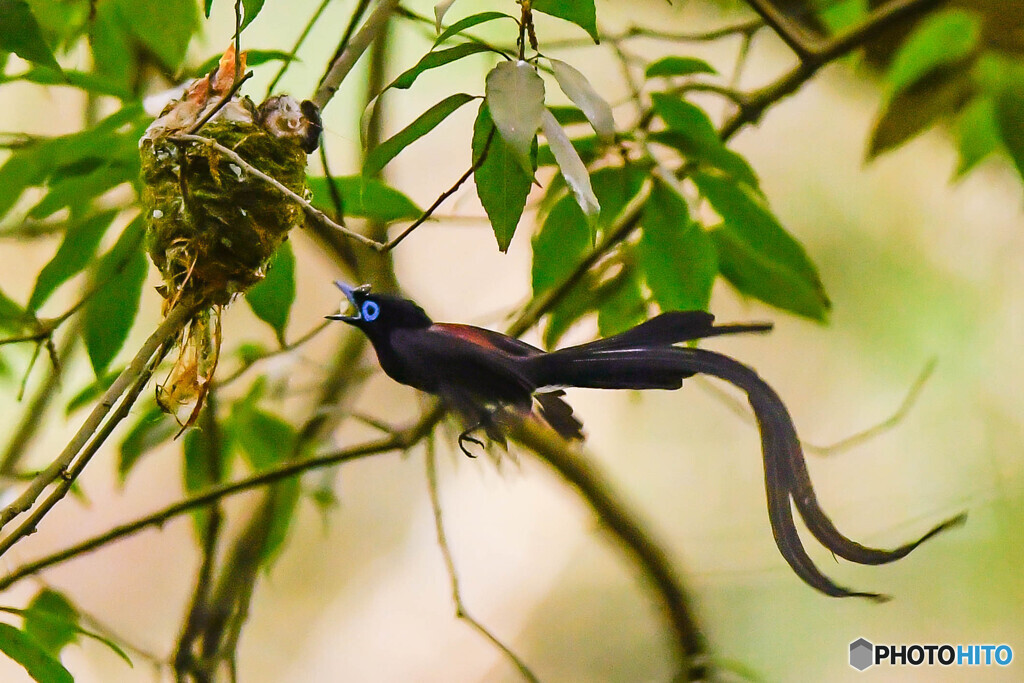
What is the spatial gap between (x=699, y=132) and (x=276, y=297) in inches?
15.2

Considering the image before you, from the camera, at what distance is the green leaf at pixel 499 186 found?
437 mm

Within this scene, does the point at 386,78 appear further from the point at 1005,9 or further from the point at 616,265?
the point at 1005,9

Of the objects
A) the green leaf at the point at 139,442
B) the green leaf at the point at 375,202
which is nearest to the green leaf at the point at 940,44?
the green leaf at the point at 375,202

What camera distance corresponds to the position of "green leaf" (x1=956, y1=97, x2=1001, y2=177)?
3.77ft

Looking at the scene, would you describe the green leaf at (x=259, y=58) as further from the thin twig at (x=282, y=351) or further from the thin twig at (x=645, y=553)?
the thin twig at (x=645, y=553)

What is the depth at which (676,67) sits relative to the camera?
2.43 ft

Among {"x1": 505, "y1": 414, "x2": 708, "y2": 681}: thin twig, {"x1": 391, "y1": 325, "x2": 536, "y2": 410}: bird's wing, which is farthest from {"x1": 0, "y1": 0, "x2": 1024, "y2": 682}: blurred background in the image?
{"x1": 391, "y1": 325, "x2": 536, "y2": 410}: bird's wing

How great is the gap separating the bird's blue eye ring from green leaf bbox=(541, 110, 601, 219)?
12 centimetres

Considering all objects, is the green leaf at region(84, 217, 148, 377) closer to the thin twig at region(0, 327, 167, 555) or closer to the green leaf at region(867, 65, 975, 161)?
the thin twig at region(0, 327, 167, 555)

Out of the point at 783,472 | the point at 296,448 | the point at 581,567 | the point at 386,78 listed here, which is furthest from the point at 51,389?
the point at 783,472

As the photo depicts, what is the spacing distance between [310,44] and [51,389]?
62 centimetres

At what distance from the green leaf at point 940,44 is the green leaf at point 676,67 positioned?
21.7 inches

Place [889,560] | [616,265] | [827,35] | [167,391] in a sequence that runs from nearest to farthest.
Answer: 1. [889,560]
2. [167,391]
3. [616,265]
4. [827,35]

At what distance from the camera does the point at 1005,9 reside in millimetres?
1182
